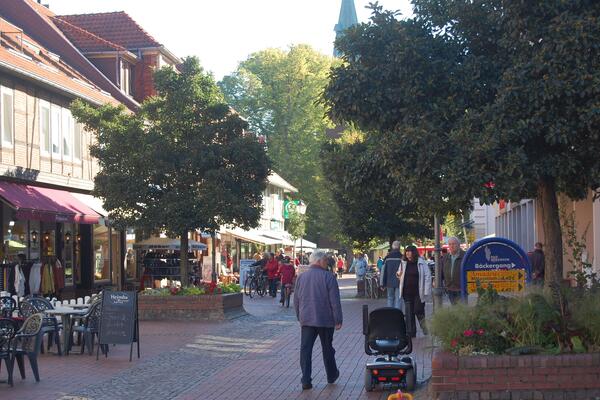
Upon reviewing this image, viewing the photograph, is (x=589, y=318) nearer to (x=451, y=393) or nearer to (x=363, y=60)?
(x=451, y=393)

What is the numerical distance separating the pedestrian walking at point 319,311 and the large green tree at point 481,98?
1.53 m

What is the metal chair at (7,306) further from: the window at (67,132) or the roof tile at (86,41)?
the roof tile at (86,41)

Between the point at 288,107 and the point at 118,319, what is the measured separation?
54383 millimetres

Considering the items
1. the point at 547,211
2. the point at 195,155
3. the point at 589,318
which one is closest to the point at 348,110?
the point at 547,211

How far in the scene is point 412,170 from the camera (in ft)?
38.9

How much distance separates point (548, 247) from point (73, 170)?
2290 cm

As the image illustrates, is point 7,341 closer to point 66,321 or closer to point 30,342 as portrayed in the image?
point 30,342

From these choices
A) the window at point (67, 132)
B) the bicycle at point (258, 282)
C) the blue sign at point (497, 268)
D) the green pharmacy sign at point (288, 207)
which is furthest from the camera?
the green pharmacy sign at point (288, 207)

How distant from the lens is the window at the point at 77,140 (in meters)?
32.8

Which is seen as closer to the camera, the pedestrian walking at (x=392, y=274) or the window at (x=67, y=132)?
the pedestrian walking at (x=392, y=274)

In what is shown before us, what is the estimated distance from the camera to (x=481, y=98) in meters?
12.4

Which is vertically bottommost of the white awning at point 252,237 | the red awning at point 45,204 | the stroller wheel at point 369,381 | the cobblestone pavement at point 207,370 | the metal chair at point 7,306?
the cobblestone pavement at point 207,370

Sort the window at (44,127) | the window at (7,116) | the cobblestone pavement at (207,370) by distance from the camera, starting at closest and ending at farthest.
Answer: the cobblestone pavement at (207,370) → the window at (7,116) → the window at (44,127)

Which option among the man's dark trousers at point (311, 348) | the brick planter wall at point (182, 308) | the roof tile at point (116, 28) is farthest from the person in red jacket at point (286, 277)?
the man's dark trousers at point (311, 348)
